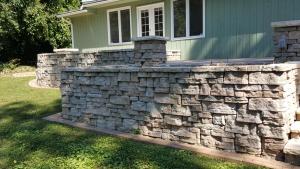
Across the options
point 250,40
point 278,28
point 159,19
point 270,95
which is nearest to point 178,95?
point 270,95

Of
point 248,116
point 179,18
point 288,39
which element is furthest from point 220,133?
point 179,18

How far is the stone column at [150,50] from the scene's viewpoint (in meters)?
5.18

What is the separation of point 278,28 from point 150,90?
2.26 meters

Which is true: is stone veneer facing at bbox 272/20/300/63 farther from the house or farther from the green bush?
the green bush

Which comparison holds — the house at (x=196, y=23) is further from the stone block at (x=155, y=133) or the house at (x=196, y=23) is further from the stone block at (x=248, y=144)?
the stone block at (x=248, y=144)

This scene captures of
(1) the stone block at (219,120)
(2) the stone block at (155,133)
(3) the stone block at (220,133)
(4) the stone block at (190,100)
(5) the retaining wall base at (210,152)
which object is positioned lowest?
(5) the retaining wall base at (210,152)

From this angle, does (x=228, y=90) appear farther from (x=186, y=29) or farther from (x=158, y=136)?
(x=186, y=29)

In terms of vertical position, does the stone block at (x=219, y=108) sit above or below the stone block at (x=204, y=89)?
below

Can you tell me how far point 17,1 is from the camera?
15.3m

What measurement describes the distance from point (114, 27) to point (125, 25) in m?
0.61

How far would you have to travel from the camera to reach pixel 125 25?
10789mm

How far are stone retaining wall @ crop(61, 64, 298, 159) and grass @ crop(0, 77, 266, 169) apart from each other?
0.32 m

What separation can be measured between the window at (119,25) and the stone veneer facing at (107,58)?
1808mm

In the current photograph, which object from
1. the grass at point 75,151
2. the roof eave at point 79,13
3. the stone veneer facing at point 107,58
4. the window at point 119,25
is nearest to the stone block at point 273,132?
the grass at point 75,151
